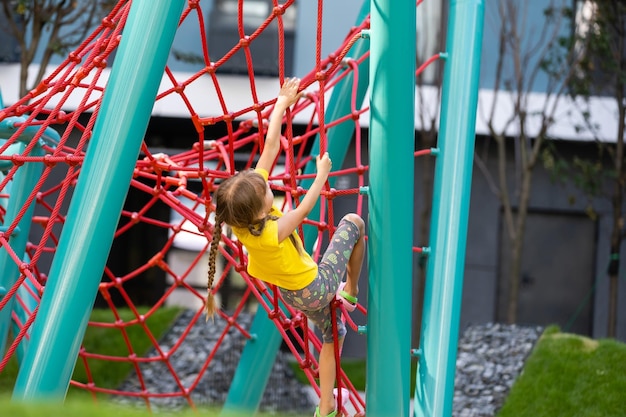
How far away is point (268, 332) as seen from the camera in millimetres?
4676

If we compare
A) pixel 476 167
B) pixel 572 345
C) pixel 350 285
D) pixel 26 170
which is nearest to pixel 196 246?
pixel 476 167

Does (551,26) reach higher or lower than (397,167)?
higher

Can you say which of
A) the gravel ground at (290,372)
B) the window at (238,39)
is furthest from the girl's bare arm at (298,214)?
the window at (238,39)

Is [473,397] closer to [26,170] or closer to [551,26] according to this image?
[26,170]

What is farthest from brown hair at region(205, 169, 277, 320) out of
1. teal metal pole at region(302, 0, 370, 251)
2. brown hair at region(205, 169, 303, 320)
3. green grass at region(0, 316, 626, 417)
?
green grass at region(0, 316, 626, 417)

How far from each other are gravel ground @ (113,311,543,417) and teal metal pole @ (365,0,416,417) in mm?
Answer: 3564

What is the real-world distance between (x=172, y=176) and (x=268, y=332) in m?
1.33

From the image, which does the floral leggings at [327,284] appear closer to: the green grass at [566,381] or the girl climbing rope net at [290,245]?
the girl climbing rope net at [290,245]

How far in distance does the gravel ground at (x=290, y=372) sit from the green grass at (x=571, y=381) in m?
0.16

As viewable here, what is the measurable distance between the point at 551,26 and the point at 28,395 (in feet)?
28.0

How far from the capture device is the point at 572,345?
270 inches

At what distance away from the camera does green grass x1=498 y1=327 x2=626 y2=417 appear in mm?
5863

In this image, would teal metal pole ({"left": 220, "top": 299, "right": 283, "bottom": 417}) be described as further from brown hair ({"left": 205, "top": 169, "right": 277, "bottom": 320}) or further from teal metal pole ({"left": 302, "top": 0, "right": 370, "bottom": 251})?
brown hair ({"left": 205, "top": 169, "right": 277, "bottom": 320})

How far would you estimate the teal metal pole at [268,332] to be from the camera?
14.9 ft
